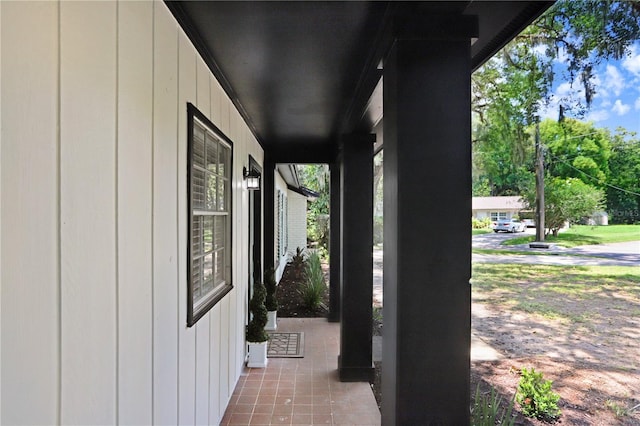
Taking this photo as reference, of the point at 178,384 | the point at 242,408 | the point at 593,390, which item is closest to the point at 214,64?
the point at 178,384

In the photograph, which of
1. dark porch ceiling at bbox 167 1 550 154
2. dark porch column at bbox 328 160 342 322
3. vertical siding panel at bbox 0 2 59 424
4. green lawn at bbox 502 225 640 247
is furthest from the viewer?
dark porch column at bbox 328 160 342 322

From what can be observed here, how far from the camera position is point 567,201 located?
154 inches

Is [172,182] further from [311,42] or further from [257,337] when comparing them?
[257,337]

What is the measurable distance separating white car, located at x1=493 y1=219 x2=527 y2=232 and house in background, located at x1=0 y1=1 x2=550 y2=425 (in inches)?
164

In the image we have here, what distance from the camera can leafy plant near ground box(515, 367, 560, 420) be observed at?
314cm

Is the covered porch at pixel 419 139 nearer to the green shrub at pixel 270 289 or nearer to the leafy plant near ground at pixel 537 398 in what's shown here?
the leafy plant near ground at pixel 537 398

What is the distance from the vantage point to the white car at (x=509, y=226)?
5.62m

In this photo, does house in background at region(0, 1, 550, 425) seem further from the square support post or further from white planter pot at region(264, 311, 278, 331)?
white planter pot at region(264, 311, 278, 331)

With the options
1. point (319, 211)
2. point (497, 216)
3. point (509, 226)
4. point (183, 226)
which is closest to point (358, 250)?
point (183, 226)

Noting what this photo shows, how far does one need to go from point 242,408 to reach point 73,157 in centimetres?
295

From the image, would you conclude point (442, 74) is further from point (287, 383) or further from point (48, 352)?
point (287, 383)

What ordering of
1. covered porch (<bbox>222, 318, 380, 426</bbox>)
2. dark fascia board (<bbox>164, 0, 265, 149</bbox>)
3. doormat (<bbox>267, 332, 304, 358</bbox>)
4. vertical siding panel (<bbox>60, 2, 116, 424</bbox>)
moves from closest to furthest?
vertical siding panel (<bbox>60, 2, 116, 424</bbox>)
dark fascia board (<bbox>164, 0, 265, 149</bbox>)
covered porch (<bbox>222, 318, 380, 426</bbox>)
doormat (<bbox>267, 332, 304, 358</bbox>)

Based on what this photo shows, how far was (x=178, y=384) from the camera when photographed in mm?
1897

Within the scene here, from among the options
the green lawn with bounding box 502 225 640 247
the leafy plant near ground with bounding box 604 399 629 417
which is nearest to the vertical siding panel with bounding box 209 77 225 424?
the green lawn with bounding box 502 225 640 247
